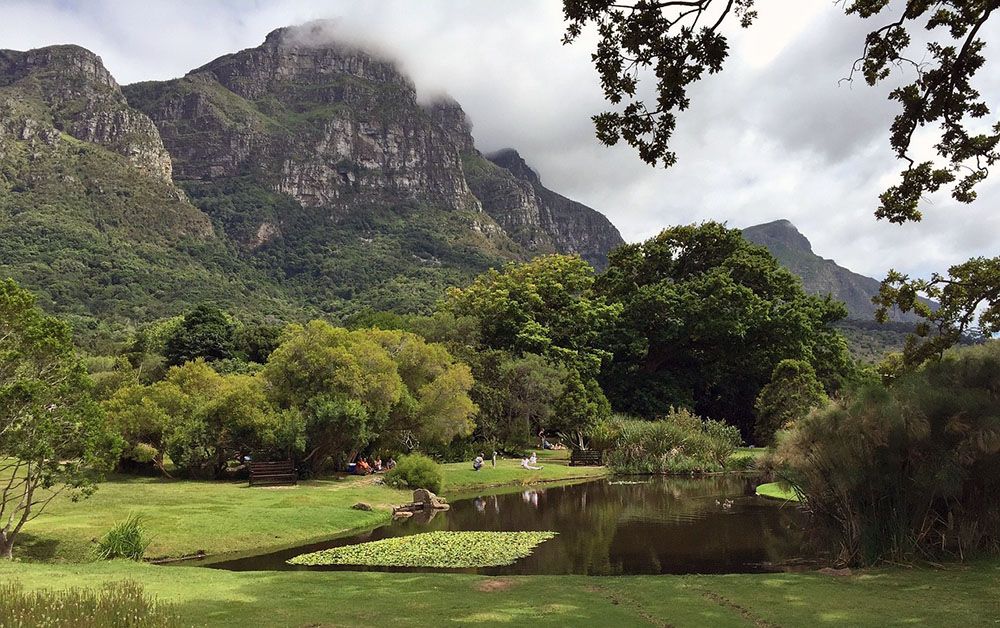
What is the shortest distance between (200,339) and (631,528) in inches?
2368

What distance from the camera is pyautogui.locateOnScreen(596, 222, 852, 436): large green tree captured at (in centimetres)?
5453

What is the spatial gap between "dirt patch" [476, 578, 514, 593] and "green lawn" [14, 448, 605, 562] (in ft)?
28.6

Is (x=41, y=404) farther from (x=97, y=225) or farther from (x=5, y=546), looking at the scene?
(x=97, y=225)

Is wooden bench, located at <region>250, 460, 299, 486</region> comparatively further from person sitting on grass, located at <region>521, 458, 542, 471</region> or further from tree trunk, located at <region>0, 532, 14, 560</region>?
tree trunk, located at <region>0, 532, 14, 560</region>

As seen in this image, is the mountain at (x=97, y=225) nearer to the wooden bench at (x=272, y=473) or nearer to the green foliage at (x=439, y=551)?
the wooden bench at (x=272, y=473)

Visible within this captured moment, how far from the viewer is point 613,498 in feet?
90.6

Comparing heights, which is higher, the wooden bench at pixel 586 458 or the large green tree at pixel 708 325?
the large green tree at pixel 708 325

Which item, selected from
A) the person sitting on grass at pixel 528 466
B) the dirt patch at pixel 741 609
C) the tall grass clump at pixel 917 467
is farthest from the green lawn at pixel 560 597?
the person sitting on grass at pixel 528 466

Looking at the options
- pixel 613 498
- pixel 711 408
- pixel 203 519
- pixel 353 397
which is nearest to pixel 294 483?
pixel 353 397

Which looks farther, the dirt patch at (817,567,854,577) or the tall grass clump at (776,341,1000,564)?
the tall grass clump at (776,341,1000,564)

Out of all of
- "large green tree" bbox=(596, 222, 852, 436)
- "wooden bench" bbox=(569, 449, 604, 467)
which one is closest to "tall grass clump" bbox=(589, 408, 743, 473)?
"wooden bench" bbox=(569, 449, 604, 467)

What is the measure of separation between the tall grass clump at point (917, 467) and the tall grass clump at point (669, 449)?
23.5 m

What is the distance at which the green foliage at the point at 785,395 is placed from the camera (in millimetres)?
42875

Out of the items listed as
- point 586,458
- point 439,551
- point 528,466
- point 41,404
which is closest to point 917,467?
point 439,551
